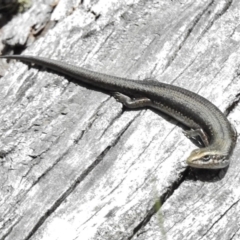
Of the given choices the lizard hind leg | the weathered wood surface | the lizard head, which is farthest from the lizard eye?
the lizard hind leg

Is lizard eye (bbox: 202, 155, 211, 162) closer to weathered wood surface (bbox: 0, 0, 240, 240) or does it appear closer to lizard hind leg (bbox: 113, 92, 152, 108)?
weathered wood surface (bbox: 0, 0, 240, 240)

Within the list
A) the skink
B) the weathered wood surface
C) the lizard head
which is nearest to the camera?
the weathered wood surface

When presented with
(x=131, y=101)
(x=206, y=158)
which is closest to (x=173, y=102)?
(x=131, y=101)

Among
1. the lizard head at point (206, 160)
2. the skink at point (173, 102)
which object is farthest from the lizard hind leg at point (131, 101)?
the lizard head at point (206, 160)

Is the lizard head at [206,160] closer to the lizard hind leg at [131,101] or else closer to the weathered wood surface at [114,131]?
the weathered wood surface at [114,131]

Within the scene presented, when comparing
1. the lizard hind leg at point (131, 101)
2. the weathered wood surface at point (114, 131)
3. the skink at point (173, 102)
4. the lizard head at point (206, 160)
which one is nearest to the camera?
the weathered wood surface at point (114, 131)

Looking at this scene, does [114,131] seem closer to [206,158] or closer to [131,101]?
[131,101]
